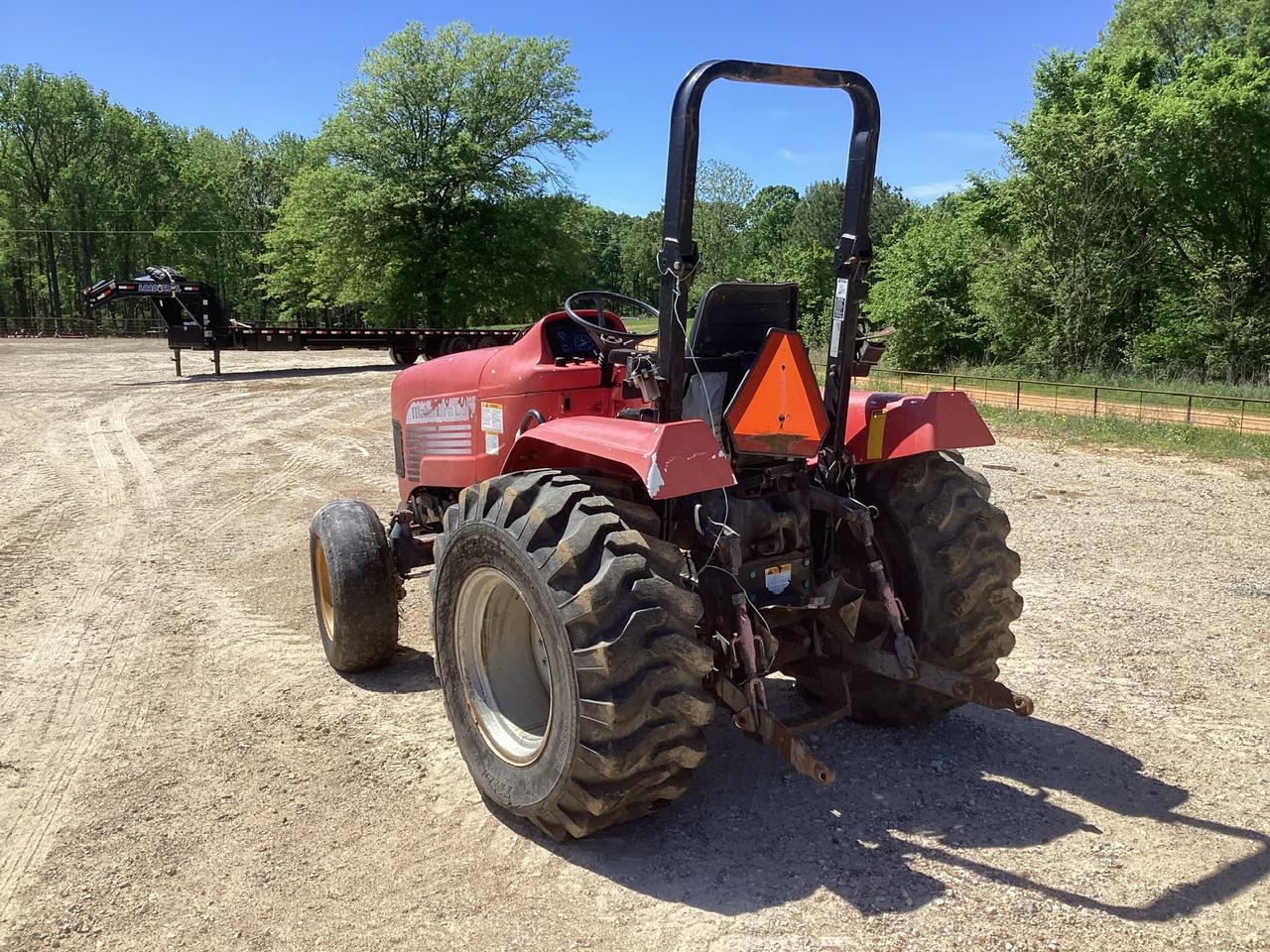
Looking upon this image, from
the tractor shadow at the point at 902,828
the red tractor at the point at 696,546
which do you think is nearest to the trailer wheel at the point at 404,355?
the red tractor at the point at 696,546

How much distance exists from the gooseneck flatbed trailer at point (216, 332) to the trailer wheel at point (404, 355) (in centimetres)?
2

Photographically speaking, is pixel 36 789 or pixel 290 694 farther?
pixel 290 694

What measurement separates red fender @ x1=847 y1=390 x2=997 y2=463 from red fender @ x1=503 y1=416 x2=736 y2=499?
99cm

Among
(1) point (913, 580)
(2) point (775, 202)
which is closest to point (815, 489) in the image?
(1) point (913, 580)

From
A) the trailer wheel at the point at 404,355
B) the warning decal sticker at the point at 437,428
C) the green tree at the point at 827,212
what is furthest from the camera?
the green tree at the point at 827,212

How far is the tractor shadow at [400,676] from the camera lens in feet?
17.0

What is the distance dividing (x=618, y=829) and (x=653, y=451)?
1.56m

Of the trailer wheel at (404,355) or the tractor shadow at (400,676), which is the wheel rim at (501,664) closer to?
the tractor shadow at (400,676)

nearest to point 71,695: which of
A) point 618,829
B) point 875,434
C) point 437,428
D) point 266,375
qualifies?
point 437,428

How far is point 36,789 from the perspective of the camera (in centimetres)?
410

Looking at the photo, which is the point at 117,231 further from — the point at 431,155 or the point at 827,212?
the point at 827,212

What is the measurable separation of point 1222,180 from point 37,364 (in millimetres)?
35110

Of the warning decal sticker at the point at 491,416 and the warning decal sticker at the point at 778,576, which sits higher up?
the warning decal sticker at the point at 491,416

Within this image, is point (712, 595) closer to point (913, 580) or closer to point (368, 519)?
point (913, 580)
